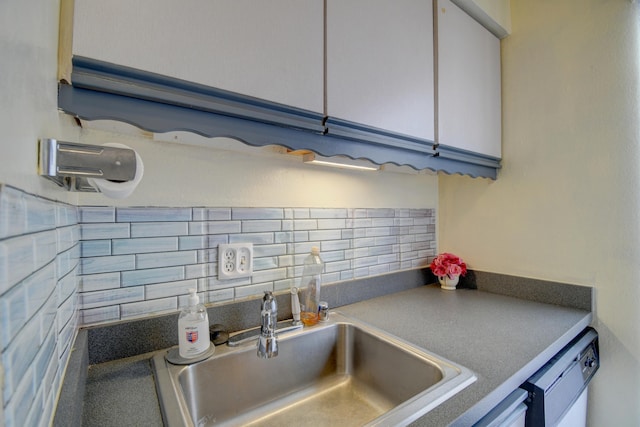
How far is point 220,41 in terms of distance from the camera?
0.66 metres

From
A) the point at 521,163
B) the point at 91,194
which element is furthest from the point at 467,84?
the point at 91,194

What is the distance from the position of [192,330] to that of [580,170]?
5.21ft

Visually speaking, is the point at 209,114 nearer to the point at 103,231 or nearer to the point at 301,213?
the point at 103,231

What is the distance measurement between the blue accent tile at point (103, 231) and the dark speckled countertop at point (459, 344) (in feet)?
1.11

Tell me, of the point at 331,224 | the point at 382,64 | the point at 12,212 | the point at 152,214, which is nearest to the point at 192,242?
the point at 152,214

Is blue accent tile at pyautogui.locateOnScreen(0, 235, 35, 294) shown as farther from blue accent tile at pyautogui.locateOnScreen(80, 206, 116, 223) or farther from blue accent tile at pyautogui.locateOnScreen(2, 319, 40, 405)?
blue accent tile at pyautogui.locateOnScreen(80, 206, 116, 223)

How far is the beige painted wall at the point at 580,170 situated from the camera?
112 centimetres

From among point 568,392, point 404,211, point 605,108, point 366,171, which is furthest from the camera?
point 404,211

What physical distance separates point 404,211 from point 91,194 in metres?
1.30

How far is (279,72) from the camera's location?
2.44 feet

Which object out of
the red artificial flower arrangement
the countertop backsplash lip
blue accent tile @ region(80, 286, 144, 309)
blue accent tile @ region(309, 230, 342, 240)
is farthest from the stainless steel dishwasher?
blue accent tile @ region(80, 286, 144, 309)

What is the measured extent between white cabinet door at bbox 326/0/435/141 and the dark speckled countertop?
0.69m

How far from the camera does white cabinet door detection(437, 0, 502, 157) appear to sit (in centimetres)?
114

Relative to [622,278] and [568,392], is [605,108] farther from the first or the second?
[568,392]
